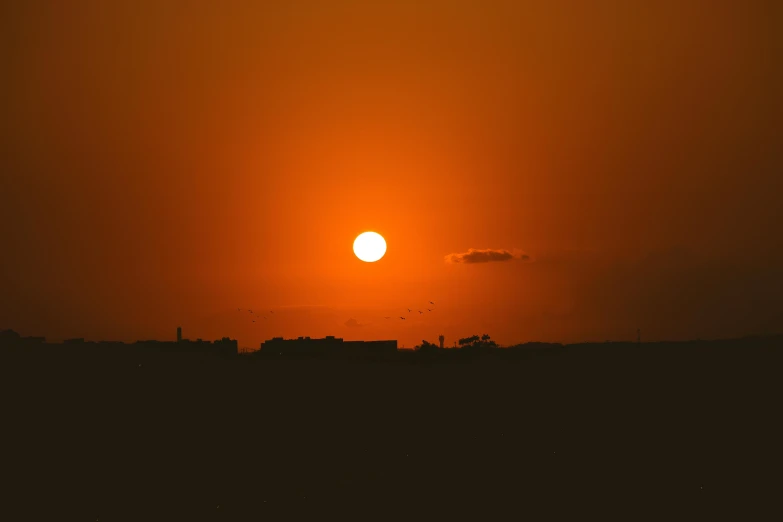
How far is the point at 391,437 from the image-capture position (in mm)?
102188

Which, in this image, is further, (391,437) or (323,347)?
(323,347)

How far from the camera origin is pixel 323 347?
6122 inches

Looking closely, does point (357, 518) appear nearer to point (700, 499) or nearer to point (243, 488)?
point (243, 488)

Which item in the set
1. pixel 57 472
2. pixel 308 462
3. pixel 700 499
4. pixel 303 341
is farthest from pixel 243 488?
pixel 303 341

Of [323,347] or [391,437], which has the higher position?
[323,347]

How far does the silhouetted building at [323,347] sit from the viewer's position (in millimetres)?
153000

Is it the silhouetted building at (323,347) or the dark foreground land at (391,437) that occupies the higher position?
the silhouetted building at (323,347)

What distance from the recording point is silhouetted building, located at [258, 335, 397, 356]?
153000 mm

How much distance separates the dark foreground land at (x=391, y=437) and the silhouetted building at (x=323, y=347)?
12.4 ft

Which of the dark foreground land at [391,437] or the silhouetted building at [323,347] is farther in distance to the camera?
the silhouetted building at [323,347]

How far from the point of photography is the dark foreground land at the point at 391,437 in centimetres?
6362

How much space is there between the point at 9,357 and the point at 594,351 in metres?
117

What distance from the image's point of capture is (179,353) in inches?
5482

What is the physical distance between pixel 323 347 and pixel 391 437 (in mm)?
54775
